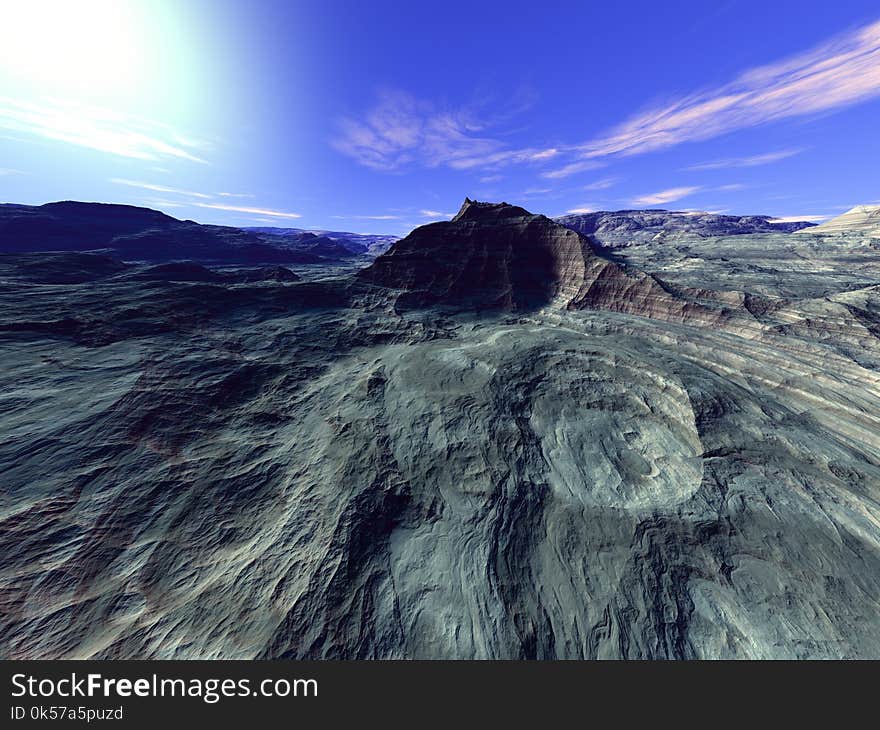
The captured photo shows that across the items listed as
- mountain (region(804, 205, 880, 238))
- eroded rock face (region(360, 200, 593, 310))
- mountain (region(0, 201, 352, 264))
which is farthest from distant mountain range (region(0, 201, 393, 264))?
mountain (region(804, 205, 880, 238))

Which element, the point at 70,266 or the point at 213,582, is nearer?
the point at 213,582

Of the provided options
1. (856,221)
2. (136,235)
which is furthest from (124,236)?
(856,221)

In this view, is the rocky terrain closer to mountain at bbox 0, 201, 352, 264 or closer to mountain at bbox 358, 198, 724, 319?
mountain at bbox 358, 198, 724, 319

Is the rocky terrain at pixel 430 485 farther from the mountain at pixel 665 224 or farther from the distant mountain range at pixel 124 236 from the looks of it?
the mountain at pixel 665 224

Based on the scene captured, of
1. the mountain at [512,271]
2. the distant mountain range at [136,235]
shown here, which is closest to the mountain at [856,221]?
the distant mountain range at [136,235]

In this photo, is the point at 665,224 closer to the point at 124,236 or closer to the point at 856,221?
the point at 856,221

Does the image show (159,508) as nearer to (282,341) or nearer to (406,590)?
(406,590)

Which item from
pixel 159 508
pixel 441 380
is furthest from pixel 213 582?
pixel 441 380
